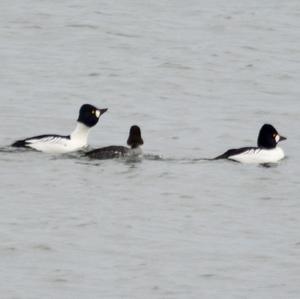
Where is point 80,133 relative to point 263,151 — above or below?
above

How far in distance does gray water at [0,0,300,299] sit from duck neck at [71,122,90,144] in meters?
0.70

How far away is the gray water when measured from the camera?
53.0ft

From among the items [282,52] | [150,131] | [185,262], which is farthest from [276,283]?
[282,52]

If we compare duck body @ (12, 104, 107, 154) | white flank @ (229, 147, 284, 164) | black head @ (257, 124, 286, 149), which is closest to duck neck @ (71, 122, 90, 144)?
duck body @ (12, 104, 107, 154)

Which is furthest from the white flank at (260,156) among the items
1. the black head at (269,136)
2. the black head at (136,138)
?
the black head at (136,138)

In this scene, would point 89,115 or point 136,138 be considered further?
point 89,115

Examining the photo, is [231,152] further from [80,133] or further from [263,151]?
[80,133]

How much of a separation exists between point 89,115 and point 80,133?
1.26 feet

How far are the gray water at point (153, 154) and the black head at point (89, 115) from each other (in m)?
0.63

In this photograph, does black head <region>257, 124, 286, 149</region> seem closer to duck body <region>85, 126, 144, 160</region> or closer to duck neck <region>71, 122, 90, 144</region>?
duck body <region>85, 126, 144, 160</region>

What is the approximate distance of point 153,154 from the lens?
76.5 feet

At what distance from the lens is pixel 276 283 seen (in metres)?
15.9

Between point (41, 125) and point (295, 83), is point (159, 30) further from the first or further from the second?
point (41, 125)

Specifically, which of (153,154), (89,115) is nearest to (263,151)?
(153,154)
